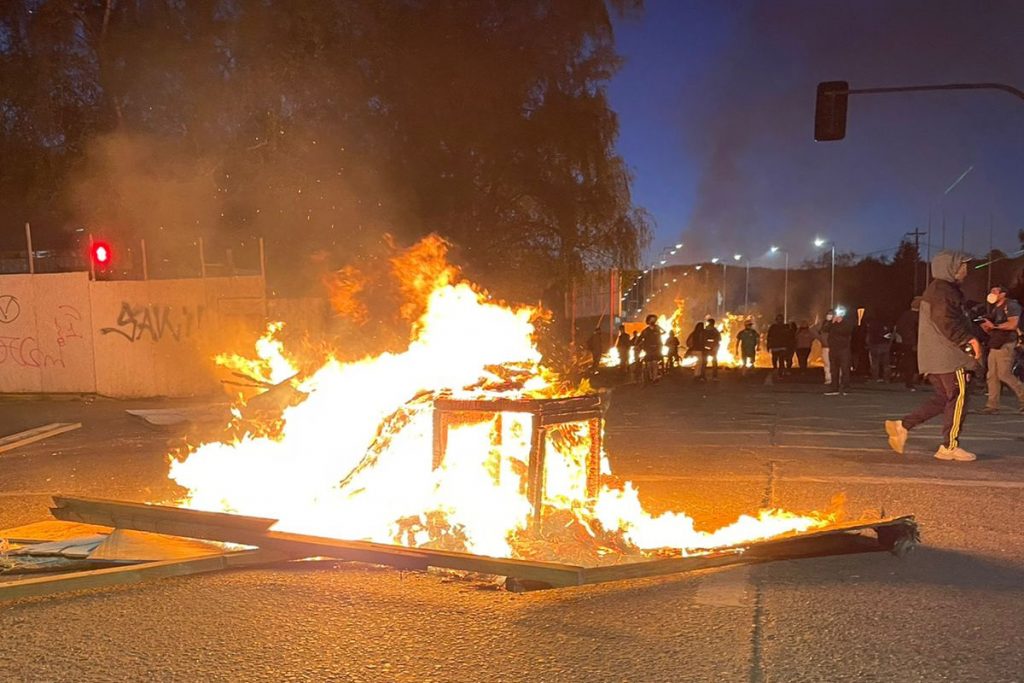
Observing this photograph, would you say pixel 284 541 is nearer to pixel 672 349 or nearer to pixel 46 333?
pixel 46 333

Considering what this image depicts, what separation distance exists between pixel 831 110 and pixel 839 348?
14.5 ft

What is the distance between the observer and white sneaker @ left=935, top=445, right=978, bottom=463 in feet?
25.0

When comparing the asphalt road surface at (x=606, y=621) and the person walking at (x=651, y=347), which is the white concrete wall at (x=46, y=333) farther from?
the person walking at (x=651, y=347)

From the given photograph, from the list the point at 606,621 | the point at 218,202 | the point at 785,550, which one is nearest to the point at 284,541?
the point at 606,621

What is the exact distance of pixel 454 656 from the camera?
3.58 metres

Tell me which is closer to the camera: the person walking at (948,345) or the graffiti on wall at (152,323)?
the person walking at (948,345)

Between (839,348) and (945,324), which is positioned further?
(839,348)

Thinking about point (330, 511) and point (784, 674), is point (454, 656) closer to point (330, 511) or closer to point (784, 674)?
point (784, 674)

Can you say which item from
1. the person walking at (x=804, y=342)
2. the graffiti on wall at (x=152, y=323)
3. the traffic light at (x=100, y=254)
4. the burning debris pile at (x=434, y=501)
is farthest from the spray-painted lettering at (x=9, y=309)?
the person walking at (x=804, y=342)

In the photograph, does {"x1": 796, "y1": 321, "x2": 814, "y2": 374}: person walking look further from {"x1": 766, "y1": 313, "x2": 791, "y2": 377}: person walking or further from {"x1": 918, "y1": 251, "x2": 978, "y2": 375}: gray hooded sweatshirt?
{"x1": 918, "y1": 251, "x2": 978, "y2": 375}: gray hooded sweatshirt

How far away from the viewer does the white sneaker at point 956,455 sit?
301 inches

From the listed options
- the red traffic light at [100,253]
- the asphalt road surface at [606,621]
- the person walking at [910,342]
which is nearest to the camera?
the asphalt road surface at [606,621]

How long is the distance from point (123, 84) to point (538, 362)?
14510mm

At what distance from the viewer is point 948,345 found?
7520 mm
